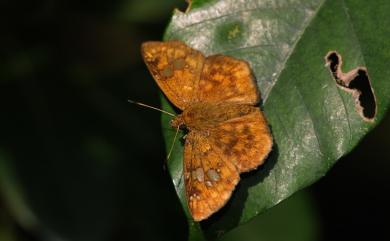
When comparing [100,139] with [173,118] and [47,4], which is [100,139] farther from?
[173,118]

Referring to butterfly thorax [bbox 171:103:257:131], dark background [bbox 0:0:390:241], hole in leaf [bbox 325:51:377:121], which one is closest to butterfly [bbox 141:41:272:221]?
butterfly thorax [bbox 171:103:257:131]

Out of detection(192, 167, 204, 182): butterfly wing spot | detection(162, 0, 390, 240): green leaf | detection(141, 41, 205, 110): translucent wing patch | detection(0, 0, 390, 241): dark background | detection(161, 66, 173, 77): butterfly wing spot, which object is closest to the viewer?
detection(162, 0, 390, 240): green leaf

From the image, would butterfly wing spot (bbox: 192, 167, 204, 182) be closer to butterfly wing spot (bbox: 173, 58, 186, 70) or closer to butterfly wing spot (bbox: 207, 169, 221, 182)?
butterfly wing spot (bbox: 207, 169, 221, 182)

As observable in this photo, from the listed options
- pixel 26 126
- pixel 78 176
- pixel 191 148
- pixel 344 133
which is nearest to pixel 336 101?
pixel 344 133

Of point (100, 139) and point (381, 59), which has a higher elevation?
point (381, 59)

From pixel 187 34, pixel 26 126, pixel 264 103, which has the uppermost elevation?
pixel 187 34

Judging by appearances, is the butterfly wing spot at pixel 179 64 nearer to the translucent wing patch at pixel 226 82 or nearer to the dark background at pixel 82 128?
the translucent wing patch at pixel 226 82

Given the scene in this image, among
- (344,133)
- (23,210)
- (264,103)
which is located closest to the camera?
(344,133)
